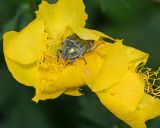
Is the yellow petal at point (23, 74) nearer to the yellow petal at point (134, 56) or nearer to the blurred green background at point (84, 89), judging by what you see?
the yellow petal at point (134, 56)

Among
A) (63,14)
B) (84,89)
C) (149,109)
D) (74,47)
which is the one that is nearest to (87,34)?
Answer: (74,47)

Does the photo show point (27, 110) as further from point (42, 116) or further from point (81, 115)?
point (81, 115)

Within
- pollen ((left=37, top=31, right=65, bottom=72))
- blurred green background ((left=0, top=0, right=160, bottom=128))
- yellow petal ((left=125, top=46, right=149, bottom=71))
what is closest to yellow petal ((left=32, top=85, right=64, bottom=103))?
pollen ((left=37, top=31, right=65, bottom=72))

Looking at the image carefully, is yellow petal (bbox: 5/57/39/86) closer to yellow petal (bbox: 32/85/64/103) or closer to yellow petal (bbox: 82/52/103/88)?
yellow petal (bbox: 32/85/64/103)

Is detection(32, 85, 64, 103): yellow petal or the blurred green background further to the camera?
the blurred green background

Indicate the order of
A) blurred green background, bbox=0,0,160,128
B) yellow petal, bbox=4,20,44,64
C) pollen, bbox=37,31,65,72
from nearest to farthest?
yellow petal, bbox=4,20,44,64 < pollen, bbox=37,31,65,72 < blurred green background, bbox=0,0,160,128

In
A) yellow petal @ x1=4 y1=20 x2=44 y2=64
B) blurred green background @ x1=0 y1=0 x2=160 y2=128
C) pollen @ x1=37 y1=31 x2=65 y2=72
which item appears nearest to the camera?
yellow petal @ x1=4 y1=20 x2=44 y2=64

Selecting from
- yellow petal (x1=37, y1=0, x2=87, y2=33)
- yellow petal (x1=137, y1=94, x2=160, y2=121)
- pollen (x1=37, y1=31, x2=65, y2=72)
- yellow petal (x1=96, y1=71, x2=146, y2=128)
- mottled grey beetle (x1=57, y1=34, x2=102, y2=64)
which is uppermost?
yellow petal (x1=37, y1=0, x2=87, y2=33)

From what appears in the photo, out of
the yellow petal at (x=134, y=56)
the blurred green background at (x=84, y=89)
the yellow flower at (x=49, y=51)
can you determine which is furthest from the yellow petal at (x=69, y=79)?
the blurred green background at (x=84, y=89)

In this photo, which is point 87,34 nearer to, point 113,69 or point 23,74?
point 113,69
